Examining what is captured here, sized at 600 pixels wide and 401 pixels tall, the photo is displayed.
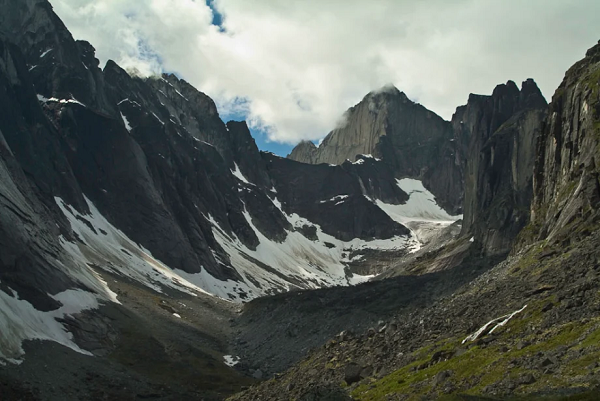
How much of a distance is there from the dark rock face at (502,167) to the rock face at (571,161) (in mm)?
18883

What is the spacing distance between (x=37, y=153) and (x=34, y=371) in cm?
10875

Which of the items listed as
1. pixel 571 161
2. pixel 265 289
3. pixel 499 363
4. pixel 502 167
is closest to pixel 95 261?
pixel 265 289

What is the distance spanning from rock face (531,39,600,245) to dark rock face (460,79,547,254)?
18883 mm

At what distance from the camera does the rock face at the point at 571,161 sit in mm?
58656

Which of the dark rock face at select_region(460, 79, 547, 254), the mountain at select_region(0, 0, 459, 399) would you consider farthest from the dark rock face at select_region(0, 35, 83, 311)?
the dark rock face at select_region(460, 79, 547, 254)

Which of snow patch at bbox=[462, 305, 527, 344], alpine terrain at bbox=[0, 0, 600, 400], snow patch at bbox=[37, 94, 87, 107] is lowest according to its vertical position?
snow patch at bbox=[462, 305, 527, 344]

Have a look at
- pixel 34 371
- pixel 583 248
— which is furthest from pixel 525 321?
pixel 34 371

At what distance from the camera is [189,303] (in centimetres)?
11300

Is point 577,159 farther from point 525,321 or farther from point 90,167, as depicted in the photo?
point 90,167

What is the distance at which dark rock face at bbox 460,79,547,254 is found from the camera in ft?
380

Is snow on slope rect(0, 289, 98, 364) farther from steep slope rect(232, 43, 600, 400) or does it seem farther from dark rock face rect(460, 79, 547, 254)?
dark rock face rect(460, 79, 547, 254)

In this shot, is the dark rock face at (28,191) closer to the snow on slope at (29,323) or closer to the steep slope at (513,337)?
the snow on slope at (29,323)

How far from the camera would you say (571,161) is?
73500 mm

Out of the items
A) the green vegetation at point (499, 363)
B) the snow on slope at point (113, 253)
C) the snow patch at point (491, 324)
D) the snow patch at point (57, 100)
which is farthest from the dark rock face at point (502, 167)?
the snow patch at point (57, 100)
